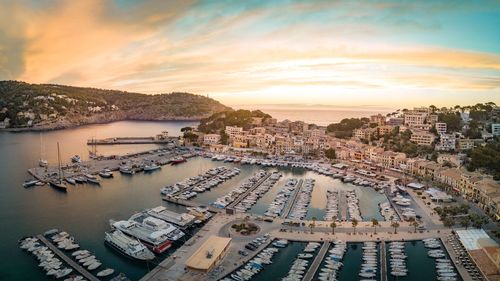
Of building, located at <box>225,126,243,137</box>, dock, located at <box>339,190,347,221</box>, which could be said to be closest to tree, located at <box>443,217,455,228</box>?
dock, located at <box>339,190,347,221</box>

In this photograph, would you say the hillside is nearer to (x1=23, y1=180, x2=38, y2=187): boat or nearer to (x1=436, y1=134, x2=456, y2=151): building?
(x1=23, y1=180, x2=38, y2=187): boat

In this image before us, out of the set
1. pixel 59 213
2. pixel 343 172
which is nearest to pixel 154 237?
pixel 59 213

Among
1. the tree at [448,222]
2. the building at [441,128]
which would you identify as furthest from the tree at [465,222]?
the building at [441,128]

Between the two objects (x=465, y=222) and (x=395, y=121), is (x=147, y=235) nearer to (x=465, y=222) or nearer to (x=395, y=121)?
(x=465, y=222)

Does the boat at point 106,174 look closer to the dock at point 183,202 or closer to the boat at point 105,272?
the dock at point 183,202

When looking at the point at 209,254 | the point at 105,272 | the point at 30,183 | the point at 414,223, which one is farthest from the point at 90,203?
the point at 414,223

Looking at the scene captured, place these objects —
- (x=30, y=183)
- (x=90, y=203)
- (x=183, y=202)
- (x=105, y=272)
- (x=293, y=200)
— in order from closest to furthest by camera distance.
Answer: (x=105, y=272), (x=183, y=202), (x=90, y=203), (x=293, y=200), (x=30, y=183)
